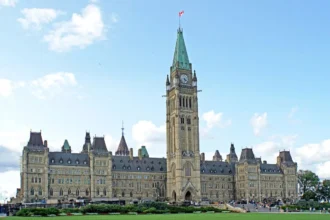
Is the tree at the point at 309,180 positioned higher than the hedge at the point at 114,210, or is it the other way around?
the tree at the point at 309,180

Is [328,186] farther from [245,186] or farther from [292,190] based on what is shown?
[245,186]

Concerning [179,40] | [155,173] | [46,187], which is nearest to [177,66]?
[179,40]

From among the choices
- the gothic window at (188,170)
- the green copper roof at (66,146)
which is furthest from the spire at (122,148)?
the gothic window at (188,170)

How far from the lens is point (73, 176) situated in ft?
460

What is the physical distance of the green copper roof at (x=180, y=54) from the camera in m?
162

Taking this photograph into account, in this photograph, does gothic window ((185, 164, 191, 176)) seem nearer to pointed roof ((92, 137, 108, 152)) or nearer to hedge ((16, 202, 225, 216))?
pointed roof ((92, 137, 108, 152))

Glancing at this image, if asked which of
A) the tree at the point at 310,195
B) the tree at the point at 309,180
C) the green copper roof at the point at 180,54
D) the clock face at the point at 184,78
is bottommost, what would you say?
the tree at the point at 310,195

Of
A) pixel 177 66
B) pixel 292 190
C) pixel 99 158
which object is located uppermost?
pixel 177 66

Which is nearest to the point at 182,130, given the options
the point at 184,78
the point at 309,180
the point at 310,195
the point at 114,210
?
the point at 184,78

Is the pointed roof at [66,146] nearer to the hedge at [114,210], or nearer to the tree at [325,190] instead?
the hedge at [114,210]

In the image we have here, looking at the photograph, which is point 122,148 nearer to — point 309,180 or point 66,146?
point 66,146

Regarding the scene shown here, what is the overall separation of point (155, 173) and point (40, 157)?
40.5 m

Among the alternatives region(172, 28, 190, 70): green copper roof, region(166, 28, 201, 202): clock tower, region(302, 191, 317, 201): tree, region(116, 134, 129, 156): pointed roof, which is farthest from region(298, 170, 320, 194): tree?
region(116, 134, 129, 156): pointed roof

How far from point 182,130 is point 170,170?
13130 mm
